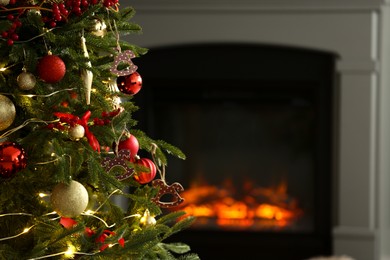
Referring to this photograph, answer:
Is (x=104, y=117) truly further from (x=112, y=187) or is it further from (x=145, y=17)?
(x=145, y=17)

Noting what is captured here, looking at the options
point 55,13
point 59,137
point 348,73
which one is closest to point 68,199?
point 59,137

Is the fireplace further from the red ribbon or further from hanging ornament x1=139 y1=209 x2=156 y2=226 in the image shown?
the red ribbon

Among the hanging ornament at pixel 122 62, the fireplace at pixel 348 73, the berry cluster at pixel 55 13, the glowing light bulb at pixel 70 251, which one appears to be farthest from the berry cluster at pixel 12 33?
the fireplace at pixel 348 73

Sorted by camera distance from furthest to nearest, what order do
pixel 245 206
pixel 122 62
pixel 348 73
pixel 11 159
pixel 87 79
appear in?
1. pixel 245 206
2. pixel 348 73
3. pixel 122 62
4. pixel 87 79
5. pixel 11 159

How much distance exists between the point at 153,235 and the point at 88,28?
15.9 inches

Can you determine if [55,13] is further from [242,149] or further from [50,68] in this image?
[242,149]

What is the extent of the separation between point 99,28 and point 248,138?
7.82ft

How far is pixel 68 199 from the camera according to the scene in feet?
3.90

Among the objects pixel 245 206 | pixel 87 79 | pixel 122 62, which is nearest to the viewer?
pixel 87 79

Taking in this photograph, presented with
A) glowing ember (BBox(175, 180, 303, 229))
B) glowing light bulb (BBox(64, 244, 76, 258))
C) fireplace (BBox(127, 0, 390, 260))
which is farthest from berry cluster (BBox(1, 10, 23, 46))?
glowing ember (BBox(175, 180, 303, 229))

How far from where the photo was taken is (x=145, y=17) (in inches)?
140

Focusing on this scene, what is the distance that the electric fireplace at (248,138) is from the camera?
352 centimetres

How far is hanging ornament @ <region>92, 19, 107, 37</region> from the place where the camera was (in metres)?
1.35

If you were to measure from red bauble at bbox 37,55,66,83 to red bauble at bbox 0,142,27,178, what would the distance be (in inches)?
5.1
